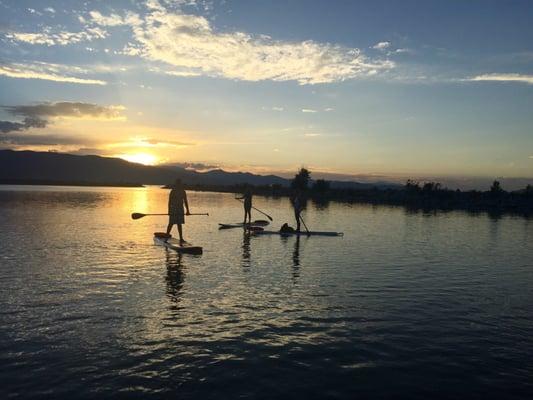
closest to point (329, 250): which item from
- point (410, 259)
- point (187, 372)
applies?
point (410, 259)

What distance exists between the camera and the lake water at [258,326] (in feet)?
26.4

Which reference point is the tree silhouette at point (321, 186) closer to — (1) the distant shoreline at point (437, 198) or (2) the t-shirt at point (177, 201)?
(1) the distant shoreline at point (437, 198)

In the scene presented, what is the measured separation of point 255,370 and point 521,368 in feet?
17.9

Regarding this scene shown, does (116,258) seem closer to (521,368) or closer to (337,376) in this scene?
(337,376)

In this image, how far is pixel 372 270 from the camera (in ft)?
62.5

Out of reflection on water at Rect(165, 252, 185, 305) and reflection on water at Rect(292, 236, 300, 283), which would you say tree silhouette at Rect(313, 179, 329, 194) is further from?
reflection on water at Rect(165, 252, 185, 305)

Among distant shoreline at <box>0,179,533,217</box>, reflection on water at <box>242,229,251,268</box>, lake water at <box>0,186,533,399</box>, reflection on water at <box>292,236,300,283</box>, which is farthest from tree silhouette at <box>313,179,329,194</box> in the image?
lake water at <box>0,186,533,399</box>

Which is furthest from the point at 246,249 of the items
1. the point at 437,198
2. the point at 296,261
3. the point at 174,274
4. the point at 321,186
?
the point at 321,186

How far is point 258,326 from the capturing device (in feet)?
36.1

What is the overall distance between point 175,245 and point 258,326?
41.8 feet

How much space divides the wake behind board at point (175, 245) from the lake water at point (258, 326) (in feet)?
1.79

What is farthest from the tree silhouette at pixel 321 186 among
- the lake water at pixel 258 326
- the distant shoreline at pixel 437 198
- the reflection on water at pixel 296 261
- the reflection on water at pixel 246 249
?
the lake water at pixel 258 326

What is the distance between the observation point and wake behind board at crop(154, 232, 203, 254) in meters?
21.7

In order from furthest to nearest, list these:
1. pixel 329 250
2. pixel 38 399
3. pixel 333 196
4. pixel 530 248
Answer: pixel 333 196
pixel 530 248
pixel 329 250
pixel 38 399
